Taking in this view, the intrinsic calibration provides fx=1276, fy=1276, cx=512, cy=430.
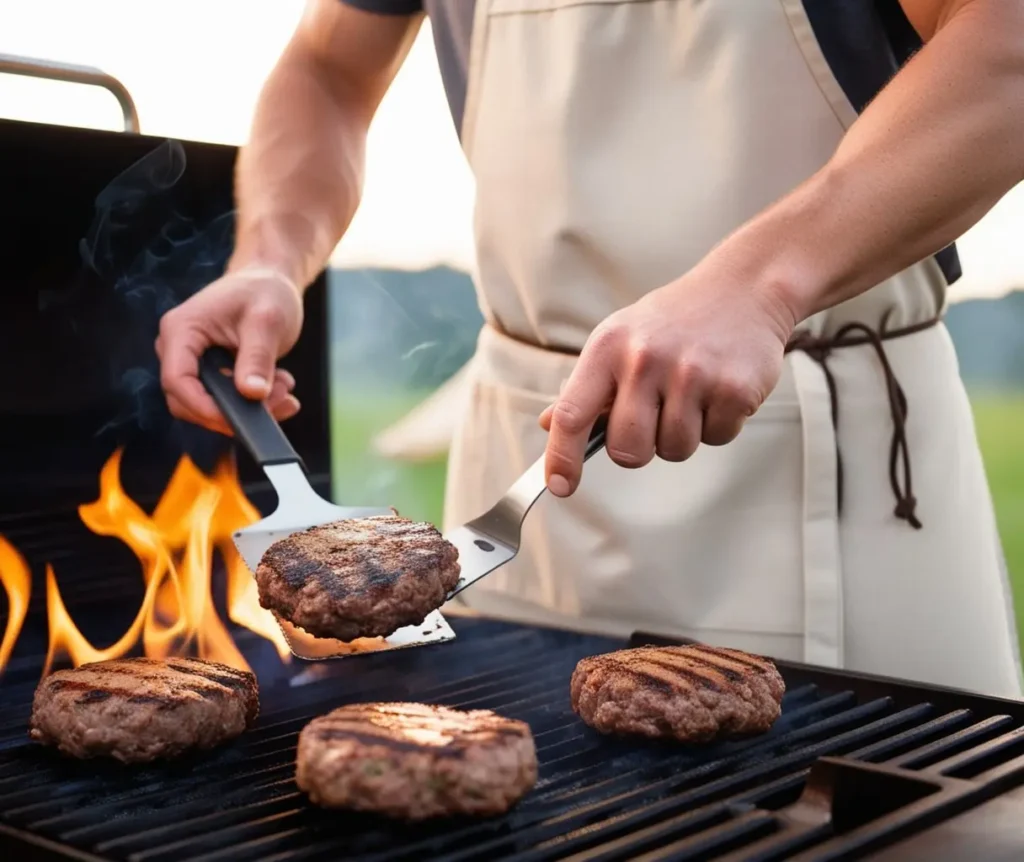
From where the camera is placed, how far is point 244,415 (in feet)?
6.25

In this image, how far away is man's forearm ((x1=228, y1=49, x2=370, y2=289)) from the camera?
7.80 feet

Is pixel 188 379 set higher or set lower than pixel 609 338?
lower

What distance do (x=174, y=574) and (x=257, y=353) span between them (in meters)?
0.50

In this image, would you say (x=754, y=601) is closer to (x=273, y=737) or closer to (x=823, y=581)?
(x=823, y=581)

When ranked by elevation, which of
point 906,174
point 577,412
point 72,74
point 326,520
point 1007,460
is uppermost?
point 906,174

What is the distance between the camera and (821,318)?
2096mm

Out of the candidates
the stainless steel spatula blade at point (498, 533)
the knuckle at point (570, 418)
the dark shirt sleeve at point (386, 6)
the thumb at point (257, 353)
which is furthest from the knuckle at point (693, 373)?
the dark shirt sleeve at point (386, 6)

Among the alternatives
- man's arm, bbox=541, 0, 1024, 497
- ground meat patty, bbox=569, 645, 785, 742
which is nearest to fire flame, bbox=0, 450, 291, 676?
ground meat patty, bbox=569, 645, 785, 742

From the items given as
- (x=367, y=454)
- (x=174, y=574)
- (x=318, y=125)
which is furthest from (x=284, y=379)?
(x=367, y=454)

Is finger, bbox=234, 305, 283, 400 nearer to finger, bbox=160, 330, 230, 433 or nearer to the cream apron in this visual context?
finger, bbox=160, 330, 230, 433

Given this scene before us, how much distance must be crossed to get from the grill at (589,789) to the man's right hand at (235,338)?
0.48 metres

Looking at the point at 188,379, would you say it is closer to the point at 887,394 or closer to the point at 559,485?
the point at 559,485

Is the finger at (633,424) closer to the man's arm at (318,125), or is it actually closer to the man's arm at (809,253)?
the man's arm at (809,253)

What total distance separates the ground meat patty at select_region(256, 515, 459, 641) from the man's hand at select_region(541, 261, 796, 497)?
0.21 metres
